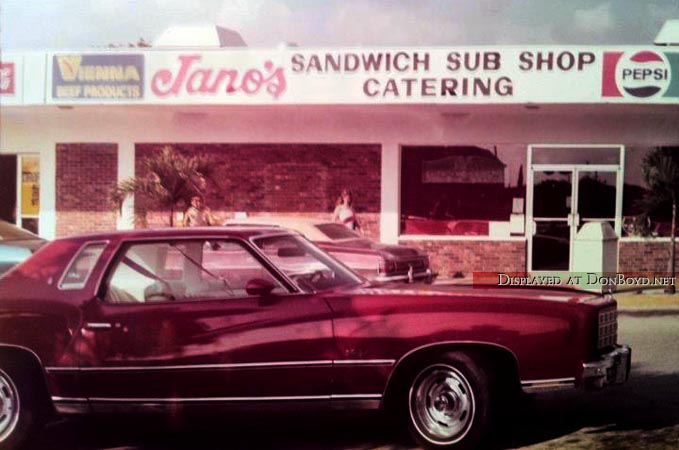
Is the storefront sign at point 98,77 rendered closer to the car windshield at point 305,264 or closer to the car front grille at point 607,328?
the car windshield at point 305,264

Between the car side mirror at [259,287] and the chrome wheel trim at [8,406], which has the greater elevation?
the car side mirror at [259,287]

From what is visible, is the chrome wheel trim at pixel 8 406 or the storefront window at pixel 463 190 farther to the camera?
the storefront window at pixel 463 190

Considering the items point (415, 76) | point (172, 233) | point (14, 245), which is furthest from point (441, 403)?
point (415, 76)

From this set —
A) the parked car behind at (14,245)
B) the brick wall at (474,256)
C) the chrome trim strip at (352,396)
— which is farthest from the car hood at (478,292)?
the brick wall at (474,256)

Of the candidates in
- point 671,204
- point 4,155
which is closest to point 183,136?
point 4,155

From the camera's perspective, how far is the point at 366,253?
13477 mm

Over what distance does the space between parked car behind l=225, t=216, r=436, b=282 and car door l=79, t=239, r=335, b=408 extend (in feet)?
22.5

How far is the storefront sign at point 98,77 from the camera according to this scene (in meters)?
18.9

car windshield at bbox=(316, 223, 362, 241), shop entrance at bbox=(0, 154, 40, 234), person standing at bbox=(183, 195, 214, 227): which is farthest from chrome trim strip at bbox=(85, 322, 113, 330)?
shop entrance at bbox=(0, 154, 40, 234)

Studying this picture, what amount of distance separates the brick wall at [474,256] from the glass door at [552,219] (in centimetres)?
34

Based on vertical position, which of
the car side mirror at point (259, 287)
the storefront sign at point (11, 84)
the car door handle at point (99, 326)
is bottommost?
the car door handle at point (99, 326)

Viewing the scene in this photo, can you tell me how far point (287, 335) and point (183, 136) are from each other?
15723 mm

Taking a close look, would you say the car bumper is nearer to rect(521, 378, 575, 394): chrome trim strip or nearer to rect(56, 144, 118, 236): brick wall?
rect(521, 378, 575, 394): chrome trim strip

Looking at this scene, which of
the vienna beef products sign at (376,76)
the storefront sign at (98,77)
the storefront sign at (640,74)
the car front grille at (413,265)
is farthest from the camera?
A: the storefront sign at (98,77)
